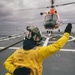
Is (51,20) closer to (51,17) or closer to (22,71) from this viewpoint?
(51,17)

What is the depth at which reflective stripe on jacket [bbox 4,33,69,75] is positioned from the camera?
13.0 ft

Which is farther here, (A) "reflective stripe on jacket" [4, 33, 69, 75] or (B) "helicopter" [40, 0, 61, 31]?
(B) "helicopter" [40, 0, 61, 31]

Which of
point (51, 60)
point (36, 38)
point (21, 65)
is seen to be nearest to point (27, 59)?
point (21, 65)

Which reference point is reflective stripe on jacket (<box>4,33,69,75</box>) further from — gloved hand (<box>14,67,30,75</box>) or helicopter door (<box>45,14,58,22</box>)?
helicopter door (<box>45,14,58,22</box>)

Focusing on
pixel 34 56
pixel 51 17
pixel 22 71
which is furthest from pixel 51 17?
pixel 22 71

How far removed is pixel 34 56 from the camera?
13.3ft

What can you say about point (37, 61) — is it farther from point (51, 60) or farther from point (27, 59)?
point (51, 60)

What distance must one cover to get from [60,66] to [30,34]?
6.03m

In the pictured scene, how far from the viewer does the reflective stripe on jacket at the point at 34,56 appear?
3954 millimetres

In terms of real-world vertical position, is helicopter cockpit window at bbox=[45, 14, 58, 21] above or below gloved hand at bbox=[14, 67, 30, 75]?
below

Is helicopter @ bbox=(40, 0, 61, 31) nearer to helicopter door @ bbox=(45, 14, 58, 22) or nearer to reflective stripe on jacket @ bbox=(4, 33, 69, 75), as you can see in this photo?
helicopter door @ bbox=(45, 14, 58, 22)

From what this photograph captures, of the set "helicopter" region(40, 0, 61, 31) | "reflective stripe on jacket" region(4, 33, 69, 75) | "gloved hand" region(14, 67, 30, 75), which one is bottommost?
"helicopter" region(40, 0, 61, 31)

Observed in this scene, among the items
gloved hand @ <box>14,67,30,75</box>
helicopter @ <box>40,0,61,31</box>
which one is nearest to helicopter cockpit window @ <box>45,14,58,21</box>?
helicopter @ <box>40,0,61,31</box>

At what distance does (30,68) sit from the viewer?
3961 mm
